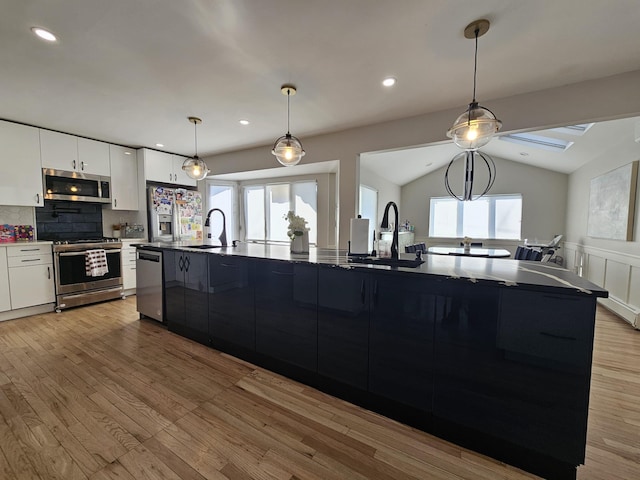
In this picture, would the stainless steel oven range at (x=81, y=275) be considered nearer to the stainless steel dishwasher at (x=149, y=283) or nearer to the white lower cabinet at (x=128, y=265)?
the white lower cabinet at (x=128, y=265)

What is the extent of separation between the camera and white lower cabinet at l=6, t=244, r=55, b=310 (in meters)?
3.24

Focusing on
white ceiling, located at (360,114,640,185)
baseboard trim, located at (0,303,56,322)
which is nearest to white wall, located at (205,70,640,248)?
white ceiling, located at (360,114,640,185)

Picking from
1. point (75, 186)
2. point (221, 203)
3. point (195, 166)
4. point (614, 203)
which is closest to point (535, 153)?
point (614, 203)

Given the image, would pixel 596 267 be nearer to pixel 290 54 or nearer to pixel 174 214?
pixel 290 54

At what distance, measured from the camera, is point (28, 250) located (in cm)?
333

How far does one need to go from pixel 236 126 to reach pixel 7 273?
3.28m

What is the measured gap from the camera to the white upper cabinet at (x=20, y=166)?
3.23 m

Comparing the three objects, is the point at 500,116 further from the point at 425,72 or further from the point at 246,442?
the point at 246,442

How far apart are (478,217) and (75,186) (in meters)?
8.29

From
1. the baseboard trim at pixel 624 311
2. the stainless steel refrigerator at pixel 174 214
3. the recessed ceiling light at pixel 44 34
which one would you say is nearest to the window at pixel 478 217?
the baseboard trim at pixel 624 311

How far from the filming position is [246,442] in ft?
4.80

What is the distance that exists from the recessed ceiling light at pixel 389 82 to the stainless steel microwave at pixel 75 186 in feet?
14.1

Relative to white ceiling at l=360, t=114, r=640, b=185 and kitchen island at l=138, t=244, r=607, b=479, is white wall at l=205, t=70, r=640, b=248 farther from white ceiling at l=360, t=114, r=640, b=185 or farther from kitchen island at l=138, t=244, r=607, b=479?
kitchen island at l=138, t=244, r=607, b=479

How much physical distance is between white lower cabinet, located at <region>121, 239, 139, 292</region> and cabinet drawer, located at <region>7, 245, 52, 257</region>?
833 millimetres
